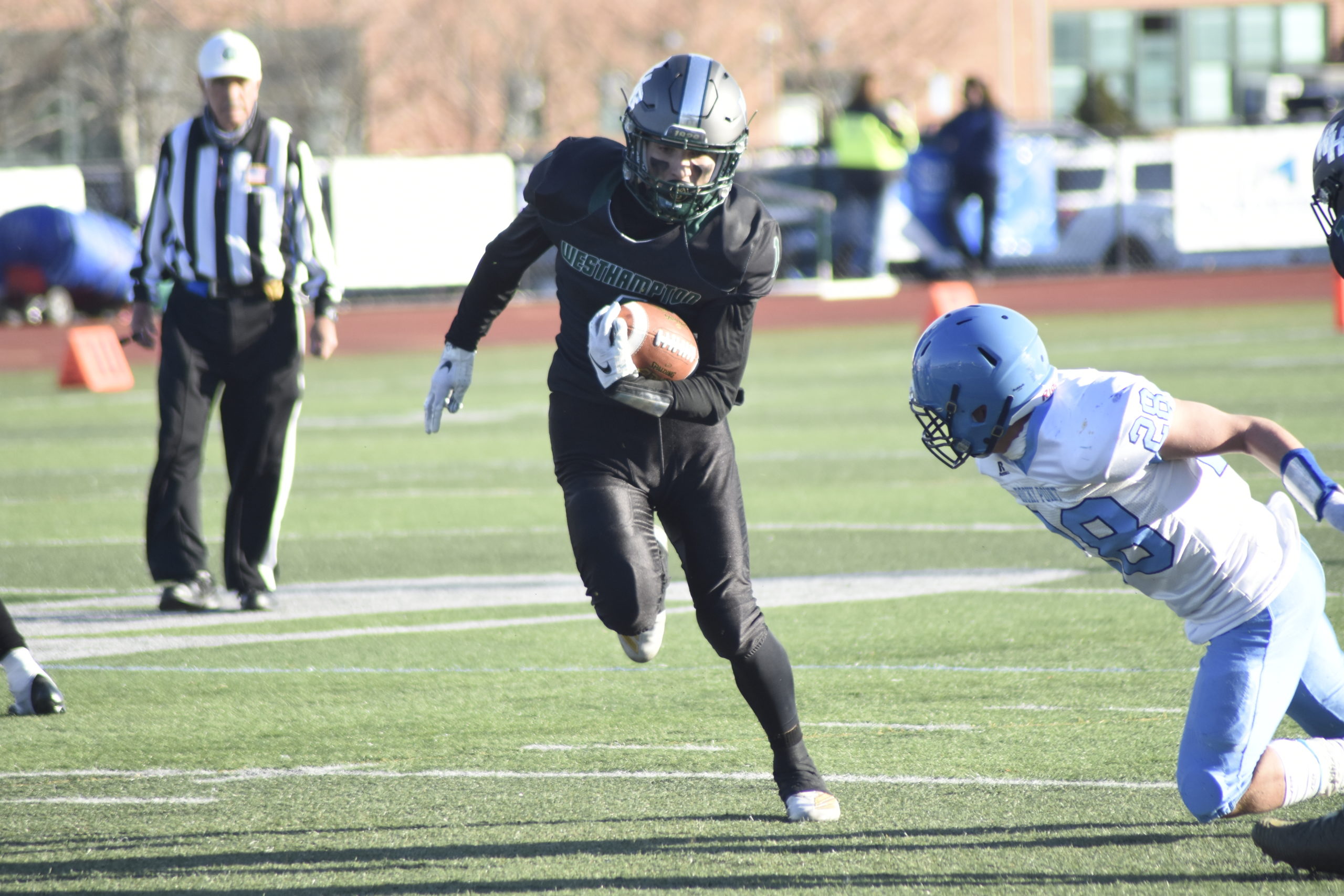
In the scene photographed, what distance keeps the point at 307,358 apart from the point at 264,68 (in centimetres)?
934

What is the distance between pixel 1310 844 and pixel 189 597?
4789mm

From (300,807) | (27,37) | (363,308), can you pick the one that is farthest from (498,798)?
(27,37)

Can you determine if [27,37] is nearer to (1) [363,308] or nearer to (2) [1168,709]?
(1) [363,308]

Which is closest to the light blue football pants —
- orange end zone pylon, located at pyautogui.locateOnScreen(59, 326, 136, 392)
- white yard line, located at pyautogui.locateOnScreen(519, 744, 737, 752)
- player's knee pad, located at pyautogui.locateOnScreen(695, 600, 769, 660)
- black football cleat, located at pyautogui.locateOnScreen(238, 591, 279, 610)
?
player's knee pad, located at pyautogui.locateOnScreen(695, 600, 769, 660)

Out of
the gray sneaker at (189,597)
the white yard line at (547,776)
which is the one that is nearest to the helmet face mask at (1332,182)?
the white yard line at (547,776)

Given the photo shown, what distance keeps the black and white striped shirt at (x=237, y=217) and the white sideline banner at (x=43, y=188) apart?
1342 centimetres

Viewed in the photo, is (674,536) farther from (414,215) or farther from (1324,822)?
(414,215)

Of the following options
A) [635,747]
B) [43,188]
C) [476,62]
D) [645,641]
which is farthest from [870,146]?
[645,641]

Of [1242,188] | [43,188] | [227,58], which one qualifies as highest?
[227,58]

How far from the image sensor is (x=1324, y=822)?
3793mm

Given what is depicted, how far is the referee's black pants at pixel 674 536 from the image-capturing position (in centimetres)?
439

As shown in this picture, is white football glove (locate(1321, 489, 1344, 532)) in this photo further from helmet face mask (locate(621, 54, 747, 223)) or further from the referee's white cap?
the referee's white cap

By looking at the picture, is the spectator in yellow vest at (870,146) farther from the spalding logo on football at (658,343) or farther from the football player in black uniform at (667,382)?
the spalding logo on football at (658,343)

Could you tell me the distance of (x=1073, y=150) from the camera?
23.3 metres
